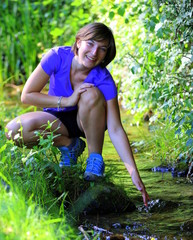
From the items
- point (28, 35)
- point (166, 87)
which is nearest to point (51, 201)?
point (166, 87)

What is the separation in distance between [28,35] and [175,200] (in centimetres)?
482

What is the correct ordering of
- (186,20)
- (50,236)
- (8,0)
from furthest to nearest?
(8,0)
(186,20)
(50,236)

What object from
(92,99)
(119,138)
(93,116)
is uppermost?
(92,99)

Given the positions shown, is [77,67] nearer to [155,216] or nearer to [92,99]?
[92,99]

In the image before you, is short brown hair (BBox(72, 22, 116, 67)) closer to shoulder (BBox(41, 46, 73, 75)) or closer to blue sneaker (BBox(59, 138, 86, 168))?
shoulder (BBox(41, 46, 73, 75))

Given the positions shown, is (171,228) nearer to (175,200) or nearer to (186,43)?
(175,200)

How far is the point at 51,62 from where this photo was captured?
3.40 meters

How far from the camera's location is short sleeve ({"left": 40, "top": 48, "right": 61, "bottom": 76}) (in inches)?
133

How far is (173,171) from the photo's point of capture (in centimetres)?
397

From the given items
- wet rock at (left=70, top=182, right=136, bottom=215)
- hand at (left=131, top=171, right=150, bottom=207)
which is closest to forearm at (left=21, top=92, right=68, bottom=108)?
wet rock at (left=70, top=182, right=136, bottom=215)

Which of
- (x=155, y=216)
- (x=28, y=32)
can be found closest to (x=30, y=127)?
(x=155, y=216)

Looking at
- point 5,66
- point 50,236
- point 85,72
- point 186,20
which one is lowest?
point 5,66

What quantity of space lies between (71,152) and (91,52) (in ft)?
2.10

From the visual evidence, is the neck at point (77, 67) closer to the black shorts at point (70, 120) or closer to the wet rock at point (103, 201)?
the black shorts at point (70, 120)
